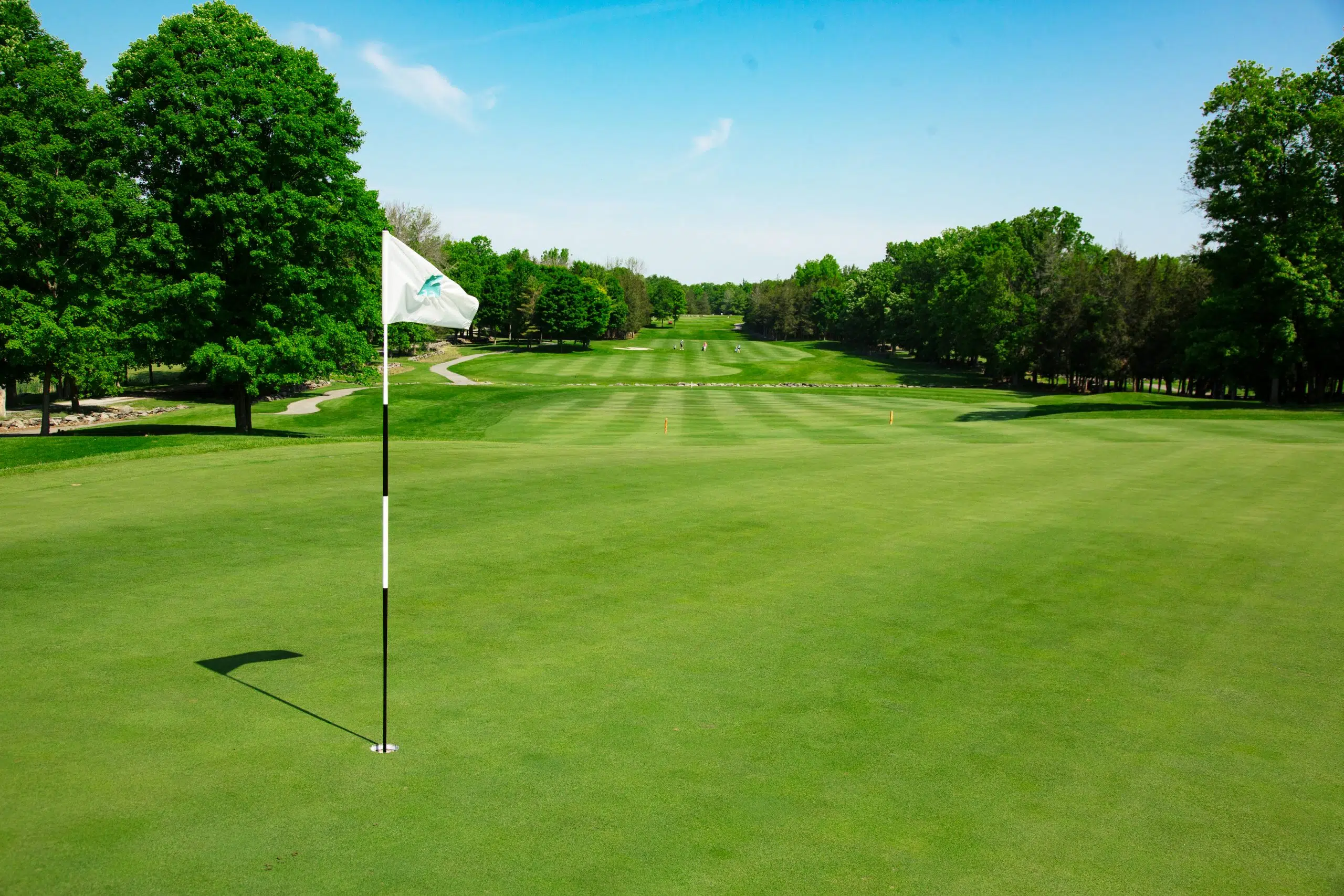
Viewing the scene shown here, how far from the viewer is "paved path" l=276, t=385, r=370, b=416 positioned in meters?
52.3

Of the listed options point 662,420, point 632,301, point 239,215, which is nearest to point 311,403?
point 662,420

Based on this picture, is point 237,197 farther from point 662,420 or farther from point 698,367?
point 698,367

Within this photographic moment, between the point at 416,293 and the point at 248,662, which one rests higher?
the point at 416,293

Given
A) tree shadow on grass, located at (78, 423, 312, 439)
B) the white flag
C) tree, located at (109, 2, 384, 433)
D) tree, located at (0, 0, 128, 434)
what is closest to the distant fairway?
the white flag

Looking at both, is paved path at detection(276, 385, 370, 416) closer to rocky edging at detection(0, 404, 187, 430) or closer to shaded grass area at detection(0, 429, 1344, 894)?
rocky edging at detection(0, 404, 187, 430)

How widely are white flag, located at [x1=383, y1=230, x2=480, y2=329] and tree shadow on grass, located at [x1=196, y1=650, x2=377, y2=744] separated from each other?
3936 millimetres

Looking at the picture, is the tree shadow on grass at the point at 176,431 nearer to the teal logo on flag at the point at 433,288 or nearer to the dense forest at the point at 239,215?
the dense forest at the point at 239,215

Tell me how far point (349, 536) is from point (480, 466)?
8.21m

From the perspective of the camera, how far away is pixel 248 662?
9531mm

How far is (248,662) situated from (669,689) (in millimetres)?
4680

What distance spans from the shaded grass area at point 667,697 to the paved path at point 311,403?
35.3 meters

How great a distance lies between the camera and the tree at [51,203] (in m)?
32.8

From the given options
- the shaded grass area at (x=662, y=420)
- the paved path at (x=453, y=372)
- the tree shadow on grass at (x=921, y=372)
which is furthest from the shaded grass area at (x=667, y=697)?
the tree shadow on grass at (x=921, y=372)

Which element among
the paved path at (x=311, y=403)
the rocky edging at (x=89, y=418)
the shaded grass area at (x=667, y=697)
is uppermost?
the paved path at (x=311, y=403)
